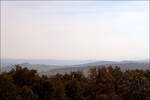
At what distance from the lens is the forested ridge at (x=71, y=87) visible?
25.1 m

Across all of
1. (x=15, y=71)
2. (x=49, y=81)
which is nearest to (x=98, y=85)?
(x=49, y=81)

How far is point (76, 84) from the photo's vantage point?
104 feet

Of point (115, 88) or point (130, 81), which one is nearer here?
point (130, 81)

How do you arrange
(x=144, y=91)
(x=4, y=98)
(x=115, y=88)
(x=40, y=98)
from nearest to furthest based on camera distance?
(x=4, y=98)
(x=40, y=98)
(x=144, y=91)
(x=115, y=88)

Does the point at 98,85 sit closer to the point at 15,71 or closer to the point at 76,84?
the point at 76,84

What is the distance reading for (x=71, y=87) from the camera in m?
31.9

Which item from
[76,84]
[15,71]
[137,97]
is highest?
[15,71]

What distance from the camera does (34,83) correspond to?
28.3m

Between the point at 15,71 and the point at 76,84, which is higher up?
the point at 15,71

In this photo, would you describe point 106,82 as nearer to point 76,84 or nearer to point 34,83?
point 76,84

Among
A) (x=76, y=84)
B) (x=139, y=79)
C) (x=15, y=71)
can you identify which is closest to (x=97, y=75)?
(x=76, y=84)

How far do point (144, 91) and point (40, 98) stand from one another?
15854 mm

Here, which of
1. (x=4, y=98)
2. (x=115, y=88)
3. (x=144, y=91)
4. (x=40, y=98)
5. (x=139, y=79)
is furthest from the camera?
(x=115, y=88)

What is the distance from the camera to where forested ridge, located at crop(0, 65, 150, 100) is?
25.1 metres
